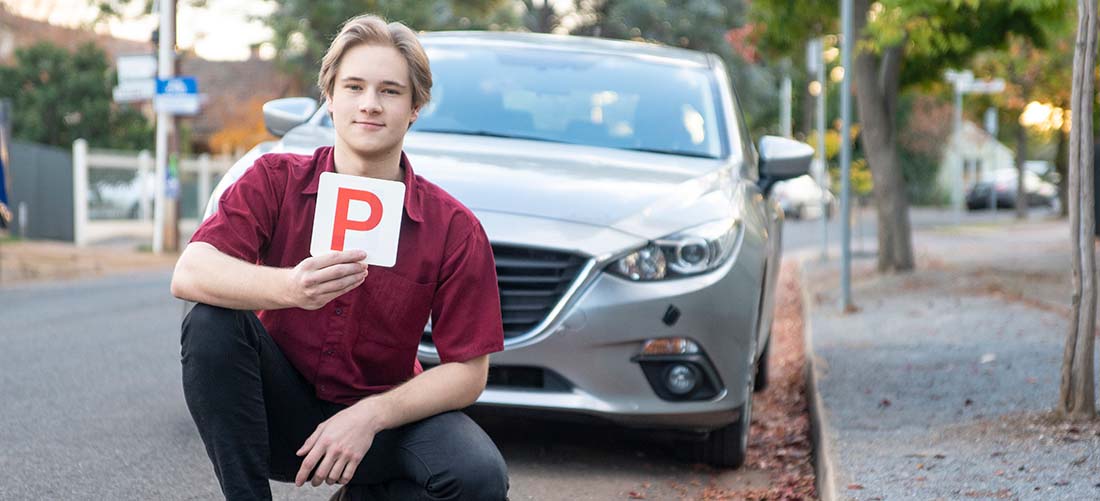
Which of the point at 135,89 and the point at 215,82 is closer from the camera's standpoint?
the point at 135,89

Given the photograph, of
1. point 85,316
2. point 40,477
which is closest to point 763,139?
point 40,477

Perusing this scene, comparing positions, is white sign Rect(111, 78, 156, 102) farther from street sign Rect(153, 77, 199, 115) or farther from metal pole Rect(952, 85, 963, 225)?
metal pole Rect(952, 85, 963, 225)

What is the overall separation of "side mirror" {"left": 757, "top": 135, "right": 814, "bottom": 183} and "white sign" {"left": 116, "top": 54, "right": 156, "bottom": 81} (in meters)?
18.1

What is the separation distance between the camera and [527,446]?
20.2 ft

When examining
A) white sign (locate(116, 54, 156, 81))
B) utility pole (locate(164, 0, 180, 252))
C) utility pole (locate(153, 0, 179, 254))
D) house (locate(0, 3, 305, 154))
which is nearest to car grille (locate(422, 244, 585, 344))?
utility pole (locate(153, 0, 179, 254))

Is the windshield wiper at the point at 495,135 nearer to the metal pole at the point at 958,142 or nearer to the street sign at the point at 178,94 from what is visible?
the street sign at the point at 178,94

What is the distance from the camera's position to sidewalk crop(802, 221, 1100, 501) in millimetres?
4895

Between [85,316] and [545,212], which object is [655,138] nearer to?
[545,212]

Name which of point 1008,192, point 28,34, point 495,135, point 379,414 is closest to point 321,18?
point 28,34

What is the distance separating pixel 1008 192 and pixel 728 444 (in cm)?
5031

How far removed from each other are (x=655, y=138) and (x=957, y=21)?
7.53 meters

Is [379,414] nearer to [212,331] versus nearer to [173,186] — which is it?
[212,331]

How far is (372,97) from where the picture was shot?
11.2ft

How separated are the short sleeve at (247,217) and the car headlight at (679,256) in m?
2.00
